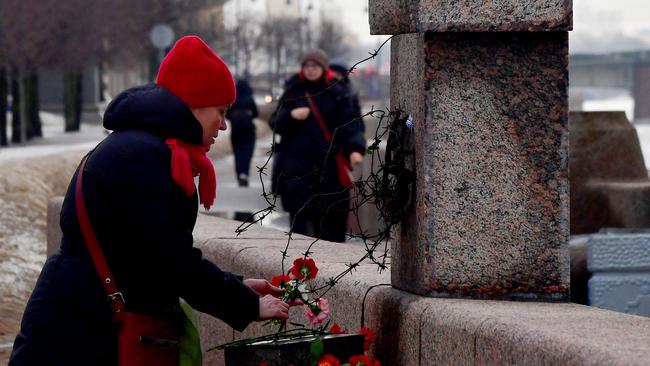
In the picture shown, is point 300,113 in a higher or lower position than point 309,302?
higher

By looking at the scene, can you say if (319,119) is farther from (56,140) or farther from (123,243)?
(56,140)

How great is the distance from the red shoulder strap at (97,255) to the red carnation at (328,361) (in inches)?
22.8

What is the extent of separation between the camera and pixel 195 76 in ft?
14.5

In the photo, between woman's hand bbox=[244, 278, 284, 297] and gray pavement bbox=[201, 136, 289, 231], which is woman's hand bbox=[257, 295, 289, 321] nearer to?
woman's hand bbox=[244, 278, 284, 297]

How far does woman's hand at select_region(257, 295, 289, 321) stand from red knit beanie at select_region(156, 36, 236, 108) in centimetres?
58

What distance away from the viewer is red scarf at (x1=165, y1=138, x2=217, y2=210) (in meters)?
4.27

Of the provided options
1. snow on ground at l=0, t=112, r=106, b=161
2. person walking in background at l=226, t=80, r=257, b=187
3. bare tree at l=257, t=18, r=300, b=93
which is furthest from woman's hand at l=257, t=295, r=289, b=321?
bare tree at l=257, t=18, r=300, b=93

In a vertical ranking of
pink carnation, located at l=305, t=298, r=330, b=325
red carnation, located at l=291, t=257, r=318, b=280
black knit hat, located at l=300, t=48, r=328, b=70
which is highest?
black knit hat, located at l=300, t=48, r=328, b=70

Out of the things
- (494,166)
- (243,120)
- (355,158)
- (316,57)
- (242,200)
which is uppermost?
(316,57)

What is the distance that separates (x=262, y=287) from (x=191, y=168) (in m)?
0.68

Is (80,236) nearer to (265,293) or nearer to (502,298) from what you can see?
(265,293)

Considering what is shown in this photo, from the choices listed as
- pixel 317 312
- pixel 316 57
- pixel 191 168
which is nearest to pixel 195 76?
pixel 191 168

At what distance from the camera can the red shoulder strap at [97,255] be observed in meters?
4.30

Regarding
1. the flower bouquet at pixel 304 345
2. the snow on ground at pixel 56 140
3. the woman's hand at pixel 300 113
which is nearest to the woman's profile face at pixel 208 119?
the flower bouquet at pixel 304 345
